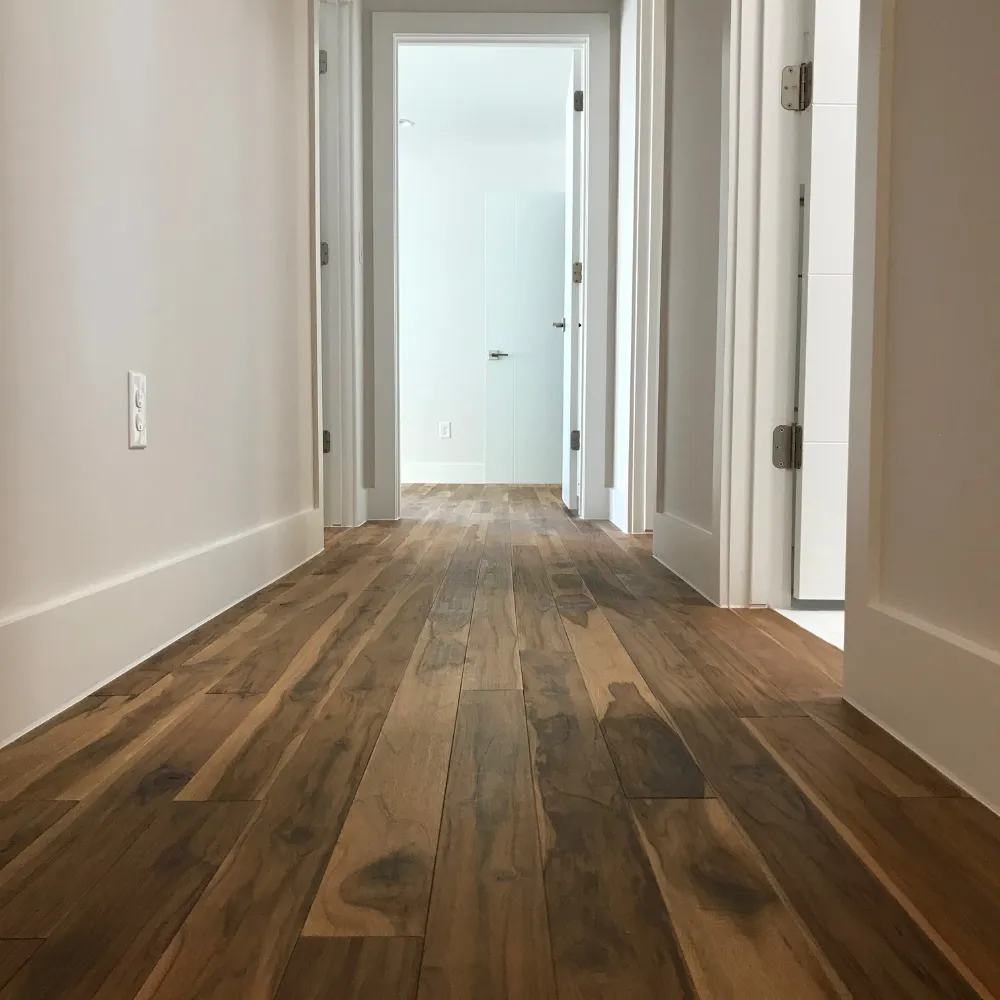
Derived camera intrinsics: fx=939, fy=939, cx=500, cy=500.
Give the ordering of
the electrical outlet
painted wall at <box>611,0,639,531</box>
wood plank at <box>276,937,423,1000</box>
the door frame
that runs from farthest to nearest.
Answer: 1. the door frame
2. painted wall at <box>611,0,639,531</box>
3. the electrical outlet
4. wood plank at <box>276,937,423,1000</box>

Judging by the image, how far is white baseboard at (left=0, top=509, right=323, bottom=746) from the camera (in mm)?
1086

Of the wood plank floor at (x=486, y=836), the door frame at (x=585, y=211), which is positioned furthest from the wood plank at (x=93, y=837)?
the door frame at (x=585, y=211)

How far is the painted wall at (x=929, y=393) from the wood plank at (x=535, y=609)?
1.72 feet

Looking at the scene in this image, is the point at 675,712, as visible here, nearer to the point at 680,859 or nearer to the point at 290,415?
the point at 680,859

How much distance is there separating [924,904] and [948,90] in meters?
0.82

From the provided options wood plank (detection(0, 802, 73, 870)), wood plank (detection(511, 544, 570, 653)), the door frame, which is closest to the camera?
wood plank (detection(0, 802, 73, 870))

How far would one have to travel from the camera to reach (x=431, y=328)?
6.42 m

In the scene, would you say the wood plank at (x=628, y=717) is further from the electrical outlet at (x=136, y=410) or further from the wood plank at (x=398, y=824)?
the electrical outlet at (x=136, y=410)

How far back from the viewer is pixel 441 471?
6.47 metres

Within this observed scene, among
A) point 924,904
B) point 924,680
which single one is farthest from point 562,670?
point 924,904

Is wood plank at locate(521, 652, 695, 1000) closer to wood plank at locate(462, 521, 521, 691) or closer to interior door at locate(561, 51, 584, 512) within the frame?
wood plank at locate(462, 521, 521, 691)

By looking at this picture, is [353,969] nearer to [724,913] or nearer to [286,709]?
[724,913]

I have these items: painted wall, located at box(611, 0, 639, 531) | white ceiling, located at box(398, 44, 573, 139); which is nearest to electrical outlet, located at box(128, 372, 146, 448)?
painted wall, located at box(611, 0, 639, 531)

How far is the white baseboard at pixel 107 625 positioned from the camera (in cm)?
109
